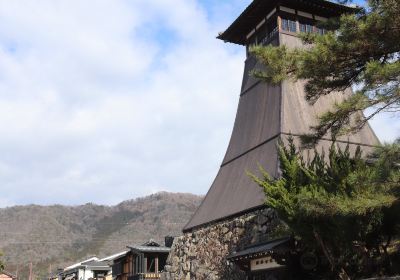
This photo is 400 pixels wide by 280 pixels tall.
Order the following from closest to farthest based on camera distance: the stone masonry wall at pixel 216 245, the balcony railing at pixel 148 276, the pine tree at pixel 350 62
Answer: the pine tree at pixel 350 62, the stone masonry wall at pixel 216 245, the balcony railing at pixel 148 276

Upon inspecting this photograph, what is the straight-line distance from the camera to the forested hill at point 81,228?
200 ft

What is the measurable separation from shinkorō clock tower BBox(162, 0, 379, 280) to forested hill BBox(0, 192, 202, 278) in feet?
133

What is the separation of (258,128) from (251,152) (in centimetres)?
93

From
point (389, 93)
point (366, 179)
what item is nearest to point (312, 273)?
point (366, 179)

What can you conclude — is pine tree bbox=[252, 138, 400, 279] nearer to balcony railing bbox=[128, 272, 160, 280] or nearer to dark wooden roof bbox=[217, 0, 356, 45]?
dark wooden roof bbox=[217, 0, 356, 45]

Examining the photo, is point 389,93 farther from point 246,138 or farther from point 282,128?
point 246,138

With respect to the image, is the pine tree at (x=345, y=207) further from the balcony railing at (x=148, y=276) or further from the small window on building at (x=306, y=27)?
the balcony railing at (x=148, y=276)

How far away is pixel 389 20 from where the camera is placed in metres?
6.98

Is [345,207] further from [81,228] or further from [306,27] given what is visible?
[81,228]

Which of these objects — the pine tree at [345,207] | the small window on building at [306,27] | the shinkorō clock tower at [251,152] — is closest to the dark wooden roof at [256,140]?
the shinkorō clock tower at [251,152]

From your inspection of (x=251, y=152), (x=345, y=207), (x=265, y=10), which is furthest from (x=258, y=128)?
(x=345, y=207)

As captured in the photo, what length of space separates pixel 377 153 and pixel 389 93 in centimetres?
112

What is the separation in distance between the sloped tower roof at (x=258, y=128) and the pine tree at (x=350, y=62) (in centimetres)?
506

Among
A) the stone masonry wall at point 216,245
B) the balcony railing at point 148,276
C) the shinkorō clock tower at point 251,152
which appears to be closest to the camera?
the stone masonry wall at point 216,245
